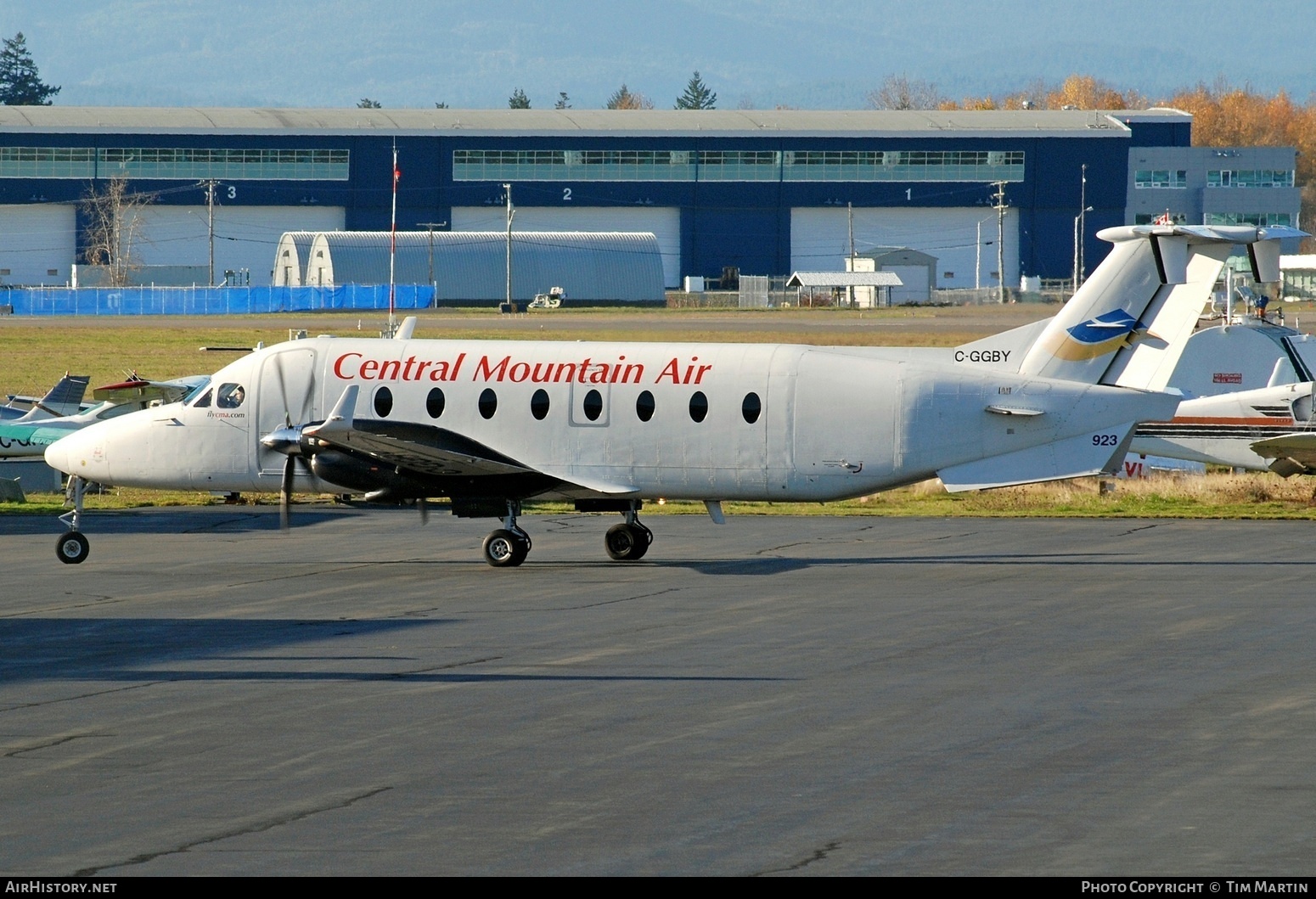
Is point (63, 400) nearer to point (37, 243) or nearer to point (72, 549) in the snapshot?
point (72, 549)

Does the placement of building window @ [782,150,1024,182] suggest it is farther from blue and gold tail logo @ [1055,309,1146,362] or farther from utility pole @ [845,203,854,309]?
blue and gold tail logo @ [1055,309,1146,362]

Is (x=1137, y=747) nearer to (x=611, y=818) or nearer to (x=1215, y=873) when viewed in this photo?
(x=1215, y=873)

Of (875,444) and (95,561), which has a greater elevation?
(875,444)

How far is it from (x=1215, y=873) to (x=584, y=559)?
16981 millimetres

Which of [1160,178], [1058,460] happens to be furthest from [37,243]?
[1058,460]

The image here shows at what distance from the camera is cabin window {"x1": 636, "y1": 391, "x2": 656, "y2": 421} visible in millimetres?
24812

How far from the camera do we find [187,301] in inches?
4493

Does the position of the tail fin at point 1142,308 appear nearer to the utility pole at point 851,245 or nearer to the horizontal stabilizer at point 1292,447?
the horizontal stabilizer at point 1292,447

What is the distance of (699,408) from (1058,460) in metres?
5.10

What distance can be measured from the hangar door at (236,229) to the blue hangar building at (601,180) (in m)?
0.15

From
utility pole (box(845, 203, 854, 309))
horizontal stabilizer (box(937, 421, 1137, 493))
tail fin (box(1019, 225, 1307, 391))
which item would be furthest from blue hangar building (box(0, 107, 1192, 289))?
horizontal stabilizer (box(937, 421, 1137, 493))

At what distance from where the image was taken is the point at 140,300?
373 feet
